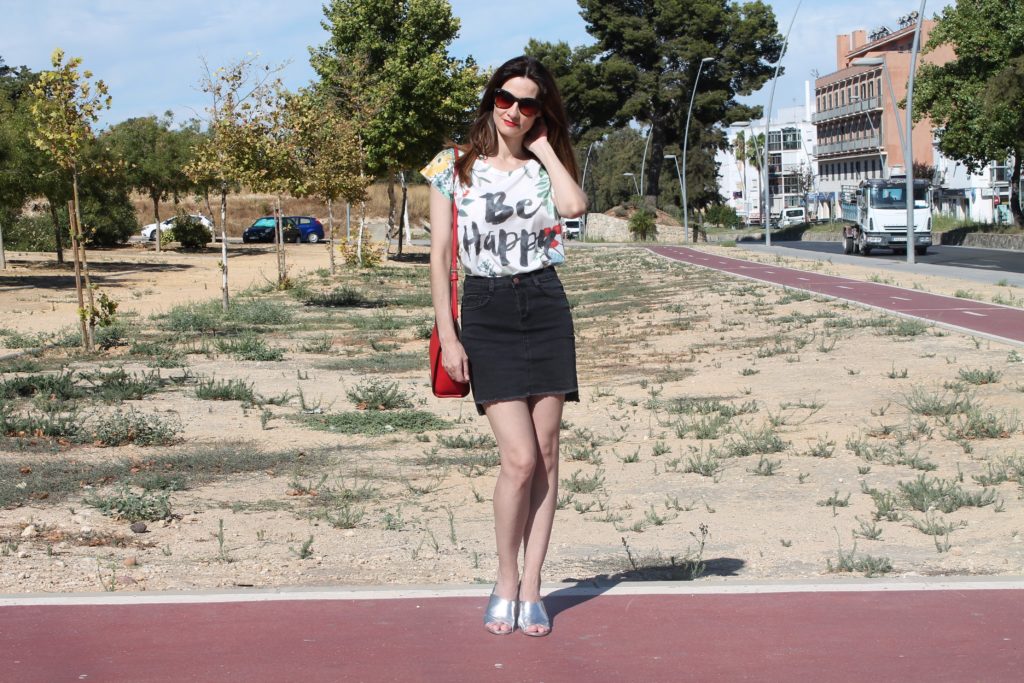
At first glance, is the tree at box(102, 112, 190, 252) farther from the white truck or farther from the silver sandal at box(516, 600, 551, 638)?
the silver sandal at box(516, 600, 551, 638)

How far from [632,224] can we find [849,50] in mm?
52057

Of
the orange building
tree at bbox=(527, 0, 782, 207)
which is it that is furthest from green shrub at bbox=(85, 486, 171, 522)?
the orange building

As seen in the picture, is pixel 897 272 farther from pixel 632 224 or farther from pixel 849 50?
pixel 849 50

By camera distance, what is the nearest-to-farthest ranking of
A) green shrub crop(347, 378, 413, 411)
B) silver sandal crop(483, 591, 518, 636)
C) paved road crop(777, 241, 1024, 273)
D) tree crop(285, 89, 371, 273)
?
silver sandal crop(483, 591, 518, 636)
green shrub crop(347, 378, 413, 411)
tree crop(285, 89, 371, 273)
paved road crop(777, 241, 1024, 273)

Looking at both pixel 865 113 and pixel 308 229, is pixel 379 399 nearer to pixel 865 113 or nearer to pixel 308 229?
pixel 308 229

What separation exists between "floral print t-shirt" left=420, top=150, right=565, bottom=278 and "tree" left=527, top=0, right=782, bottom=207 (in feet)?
228

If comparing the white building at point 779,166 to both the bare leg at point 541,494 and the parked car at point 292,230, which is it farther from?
the bare leg at point 541,494

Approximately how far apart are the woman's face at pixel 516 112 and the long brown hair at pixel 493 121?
0.07ft

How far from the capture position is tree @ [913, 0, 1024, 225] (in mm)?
46878

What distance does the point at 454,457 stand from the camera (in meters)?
8.95

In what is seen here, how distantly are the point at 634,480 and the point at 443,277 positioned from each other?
12.9ft

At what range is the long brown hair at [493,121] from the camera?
14.6 ft

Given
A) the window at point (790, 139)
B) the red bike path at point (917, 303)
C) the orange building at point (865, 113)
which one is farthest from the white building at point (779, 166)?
the red bike path at point (917, 303)

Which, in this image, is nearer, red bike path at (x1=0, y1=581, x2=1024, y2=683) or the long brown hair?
red bike path at (x1=0, y1=581, x2=1024, y2=683)
